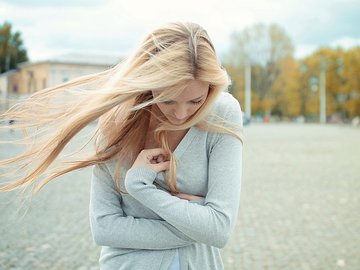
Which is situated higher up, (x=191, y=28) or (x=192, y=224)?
(x=191, y=28)

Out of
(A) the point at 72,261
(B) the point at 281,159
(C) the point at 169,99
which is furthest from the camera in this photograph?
(B) the point at 281,159

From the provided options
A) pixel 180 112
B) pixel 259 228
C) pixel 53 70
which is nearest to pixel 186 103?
pixel 180 112

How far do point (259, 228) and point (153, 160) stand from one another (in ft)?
16.0

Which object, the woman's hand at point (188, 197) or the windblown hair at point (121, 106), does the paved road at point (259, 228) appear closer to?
the windblown hair at point (121, 106)

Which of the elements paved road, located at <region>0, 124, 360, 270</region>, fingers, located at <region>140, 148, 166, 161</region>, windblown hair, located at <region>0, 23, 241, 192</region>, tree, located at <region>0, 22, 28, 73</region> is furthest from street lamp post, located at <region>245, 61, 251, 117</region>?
fingers, located at <region>140, 148, 166, 161</region>

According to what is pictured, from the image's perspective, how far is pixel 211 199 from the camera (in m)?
2.10

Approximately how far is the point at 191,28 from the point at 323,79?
2654 inches

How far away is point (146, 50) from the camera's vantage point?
2014 millimetres

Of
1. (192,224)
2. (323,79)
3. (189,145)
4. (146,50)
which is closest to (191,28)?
(146,50)

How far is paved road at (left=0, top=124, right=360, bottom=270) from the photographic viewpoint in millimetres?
5340

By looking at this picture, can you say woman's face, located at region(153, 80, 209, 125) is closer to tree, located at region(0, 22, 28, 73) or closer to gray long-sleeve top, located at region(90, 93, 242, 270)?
gray long-sleeve top, located at region(90, 93, 242, 270)

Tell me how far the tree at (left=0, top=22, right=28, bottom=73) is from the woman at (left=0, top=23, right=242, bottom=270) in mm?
59245

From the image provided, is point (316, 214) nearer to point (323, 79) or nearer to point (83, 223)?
point (83, 223)

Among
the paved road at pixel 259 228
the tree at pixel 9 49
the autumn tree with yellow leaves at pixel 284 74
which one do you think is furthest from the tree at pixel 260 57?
the paved road at pixel 259 228
